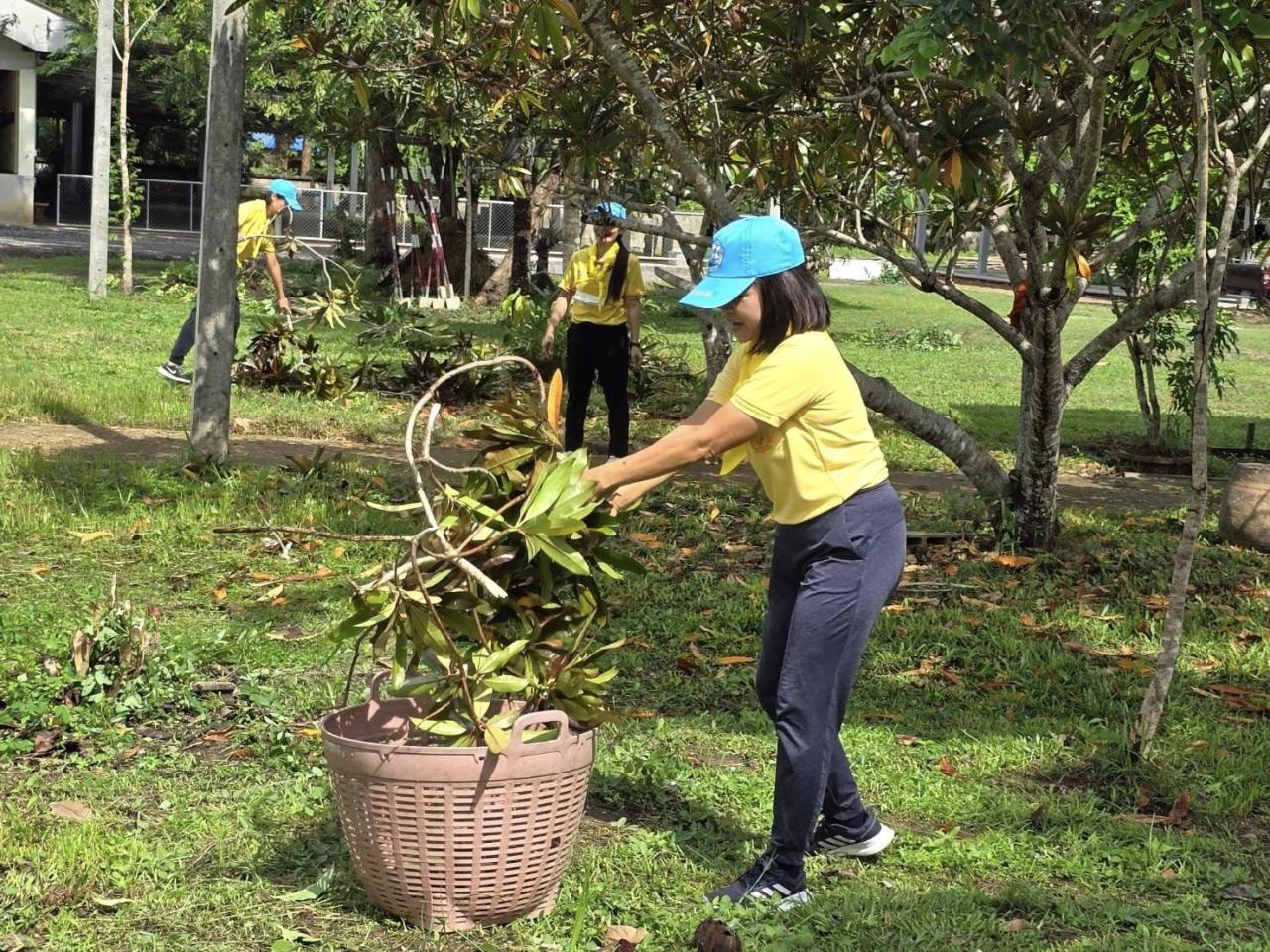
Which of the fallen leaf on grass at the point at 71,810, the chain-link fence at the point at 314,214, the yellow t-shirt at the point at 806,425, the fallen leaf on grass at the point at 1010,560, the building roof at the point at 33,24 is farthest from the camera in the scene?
the building roof at the point at 33,24

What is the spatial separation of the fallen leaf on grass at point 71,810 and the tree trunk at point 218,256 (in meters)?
4.98

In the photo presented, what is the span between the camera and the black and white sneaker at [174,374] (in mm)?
12844

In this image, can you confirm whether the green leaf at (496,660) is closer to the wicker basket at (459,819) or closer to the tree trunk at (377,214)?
the wicker basket at (459,819)

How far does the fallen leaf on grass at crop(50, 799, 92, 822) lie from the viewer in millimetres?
4652

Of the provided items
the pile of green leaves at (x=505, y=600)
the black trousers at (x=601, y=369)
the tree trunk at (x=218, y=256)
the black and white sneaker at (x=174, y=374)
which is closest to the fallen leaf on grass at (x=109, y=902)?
the pile of green leaves at (x=505, y=600)

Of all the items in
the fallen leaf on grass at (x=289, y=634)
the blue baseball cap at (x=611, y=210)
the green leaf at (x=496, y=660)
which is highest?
the blue baseball cap at (x=611, y=210)

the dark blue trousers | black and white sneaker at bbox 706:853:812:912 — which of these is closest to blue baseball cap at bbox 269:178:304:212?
the dark blue trousers

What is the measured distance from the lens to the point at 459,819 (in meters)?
3.88

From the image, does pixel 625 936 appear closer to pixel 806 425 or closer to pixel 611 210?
pixel 806 425

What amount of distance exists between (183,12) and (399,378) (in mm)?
17374

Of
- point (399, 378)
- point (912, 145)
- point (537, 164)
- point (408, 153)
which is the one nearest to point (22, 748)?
point (912, 145)

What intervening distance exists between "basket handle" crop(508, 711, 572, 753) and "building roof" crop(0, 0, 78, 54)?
119ft

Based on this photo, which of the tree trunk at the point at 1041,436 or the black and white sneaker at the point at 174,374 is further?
the black and white sneaker at the point at 174,374

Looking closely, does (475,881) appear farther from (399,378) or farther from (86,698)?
(399,378)
